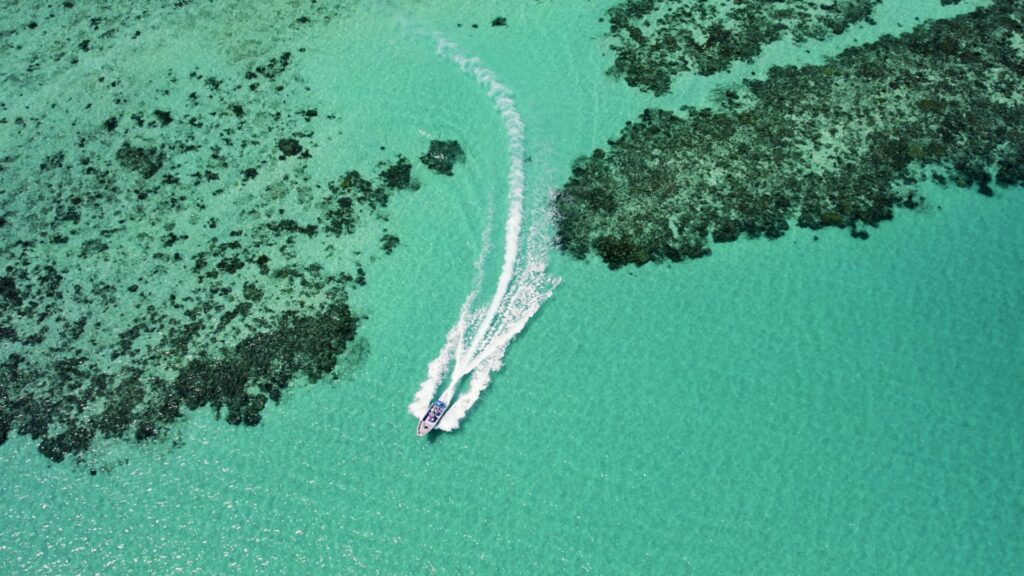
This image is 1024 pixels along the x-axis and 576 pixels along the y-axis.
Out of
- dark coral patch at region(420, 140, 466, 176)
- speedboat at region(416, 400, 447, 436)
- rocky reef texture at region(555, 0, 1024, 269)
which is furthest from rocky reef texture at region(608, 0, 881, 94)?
speedboat at region(416, 400, 447, 436)

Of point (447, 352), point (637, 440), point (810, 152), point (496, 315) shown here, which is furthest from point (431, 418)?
point (810, 152)

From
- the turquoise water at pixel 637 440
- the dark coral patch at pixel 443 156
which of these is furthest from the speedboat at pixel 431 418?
the dark coral patch at pixel 443 156

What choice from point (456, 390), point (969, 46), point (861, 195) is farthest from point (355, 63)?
point (969, 46)

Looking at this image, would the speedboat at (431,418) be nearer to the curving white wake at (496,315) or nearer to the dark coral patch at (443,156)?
the curving white wake at (496,315)

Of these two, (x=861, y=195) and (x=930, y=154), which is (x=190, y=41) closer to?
(x=861, y=195)

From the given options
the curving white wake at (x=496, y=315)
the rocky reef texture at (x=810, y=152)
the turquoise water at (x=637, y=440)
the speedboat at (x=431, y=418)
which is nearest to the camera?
the turquoise water at (x=637, y=440)
